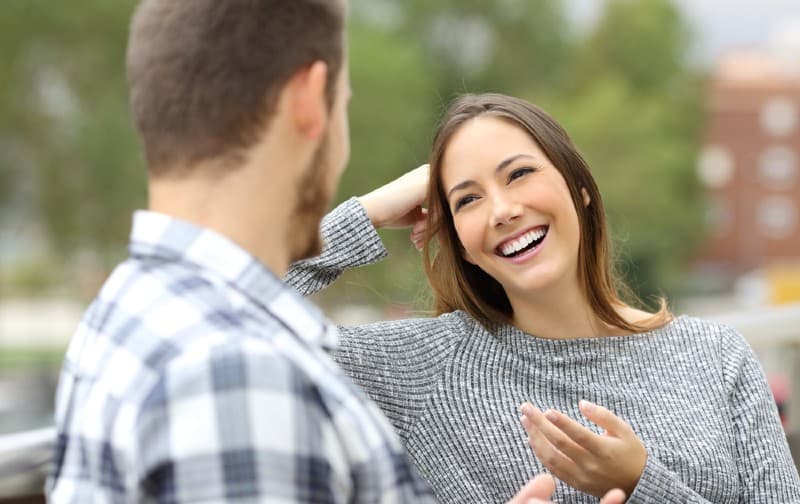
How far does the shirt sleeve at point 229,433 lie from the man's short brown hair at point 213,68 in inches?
9.5

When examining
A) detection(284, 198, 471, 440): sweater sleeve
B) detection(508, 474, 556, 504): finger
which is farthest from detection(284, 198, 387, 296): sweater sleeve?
detection(508, 474, 556, 504): finger

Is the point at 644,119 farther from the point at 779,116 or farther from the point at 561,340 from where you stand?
the point at 561,340

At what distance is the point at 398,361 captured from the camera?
7.86ft

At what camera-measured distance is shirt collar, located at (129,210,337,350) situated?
1.25m

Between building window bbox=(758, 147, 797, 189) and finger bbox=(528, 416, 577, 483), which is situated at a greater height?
finger bbox=(528, 416, 577, 483)

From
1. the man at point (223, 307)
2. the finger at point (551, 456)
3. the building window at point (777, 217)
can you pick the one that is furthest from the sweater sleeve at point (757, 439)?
the building window at point (777, 217)

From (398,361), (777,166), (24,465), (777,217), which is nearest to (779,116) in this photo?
(777,166)

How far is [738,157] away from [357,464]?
179 feet

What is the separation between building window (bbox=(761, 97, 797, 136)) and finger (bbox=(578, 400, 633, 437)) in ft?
179

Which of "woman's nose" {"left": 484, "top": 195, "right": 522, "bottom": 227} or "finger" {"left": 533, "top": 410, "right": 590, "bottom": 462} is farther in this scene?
"woman's nose" {"left": 484, "top": 195, "right": 522, "bottom": 227}

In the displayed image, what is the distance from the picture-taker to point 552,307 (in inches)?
99.9

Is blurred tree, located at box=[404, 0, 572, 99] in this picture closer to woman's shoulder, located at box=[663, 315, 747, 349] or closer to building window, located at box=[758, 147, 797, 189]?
building window, located at box=[758, 147, 797, 189]

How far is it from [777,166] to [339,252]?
54.3 meters

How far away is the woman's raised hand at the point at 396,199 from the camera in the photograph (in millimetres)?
2570
